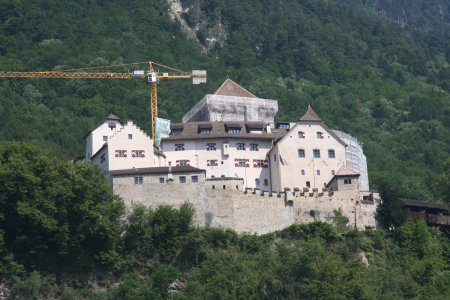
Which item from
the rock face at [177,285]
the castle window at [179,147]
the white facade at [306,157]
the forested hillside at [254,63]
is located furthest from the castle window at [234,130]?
the forested hillside at [254,63]

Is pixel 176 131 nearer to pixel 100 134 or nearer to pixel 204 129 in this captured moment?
pixel 204 129

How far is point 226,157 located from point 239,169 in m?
1.26

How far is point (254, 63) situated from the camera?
16062 cm

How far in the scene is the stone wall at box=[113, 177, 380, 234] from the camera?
84.2 m

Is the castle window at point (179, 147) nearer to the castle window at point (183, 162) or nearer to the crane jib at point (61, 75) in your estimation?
the castle window at point (183, 162)

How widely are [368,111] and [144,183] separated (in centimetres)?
6923

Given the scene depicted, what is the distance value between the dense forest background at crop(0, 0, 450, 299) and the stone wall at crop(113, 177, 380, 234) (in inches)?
49.9

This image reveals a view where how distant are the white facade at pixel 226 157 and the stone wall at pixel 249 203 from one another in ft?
17.6

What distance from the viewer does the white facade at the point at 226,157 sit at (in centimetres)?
9125

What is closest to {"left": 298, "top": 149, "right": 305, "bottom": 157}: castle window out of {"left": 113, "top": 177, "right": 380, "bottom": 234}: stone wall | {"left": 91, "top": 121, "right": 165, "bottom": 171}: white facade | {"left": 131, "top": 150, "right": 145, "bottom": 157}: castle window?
{"left": 113, "top": 177, "right": 380, "bottom": 234}: stone wall

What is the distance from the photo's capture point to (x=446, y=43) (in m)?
186

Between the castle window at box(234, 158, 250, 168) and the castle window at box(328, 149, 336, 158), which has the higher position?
the castle window at box(328, 149, 336, 158)

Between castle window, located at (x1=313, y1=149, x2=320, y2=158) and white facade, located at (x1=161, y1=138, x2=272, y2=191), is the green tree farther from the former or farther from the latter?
castle window, located at (x1=313, y1=149, x2=320, y2=158)

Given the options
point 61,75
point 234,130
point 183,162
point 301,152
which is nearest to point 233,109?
point 234,130
